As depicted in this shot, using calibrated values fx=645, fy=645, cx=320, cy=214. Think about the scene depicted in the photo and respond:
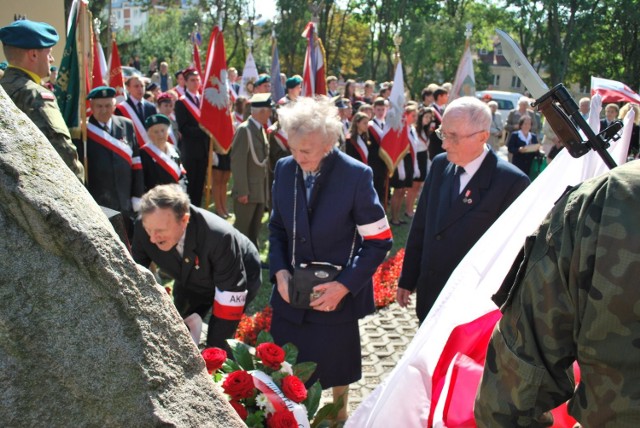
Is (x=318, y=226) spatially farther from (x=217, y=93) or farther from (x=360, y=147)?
(x=360, y=147)

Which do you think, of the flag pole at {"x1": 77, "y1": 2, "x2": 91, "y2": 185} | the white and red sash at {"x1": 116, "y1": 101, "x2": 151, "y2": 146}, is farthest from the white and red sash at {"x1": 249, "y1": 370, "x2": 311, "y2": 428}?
the white and red sash at {"x1": 116, "y1": 101, "x2": 151, "y2": 146}

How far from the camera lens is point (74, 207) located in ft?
4.87

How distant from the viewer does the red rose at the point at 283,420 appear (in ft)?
6.89

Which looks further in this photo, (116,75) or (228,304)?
(116,75)

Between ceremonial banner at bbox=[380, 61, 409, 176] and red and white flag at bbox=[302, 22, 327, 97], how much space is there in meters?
1.52

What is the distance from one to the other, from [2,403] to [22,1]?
7392 mm

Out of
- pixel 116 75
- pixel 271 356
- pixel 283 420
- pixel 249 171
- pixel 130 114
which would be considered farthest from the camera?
pixel 116 75

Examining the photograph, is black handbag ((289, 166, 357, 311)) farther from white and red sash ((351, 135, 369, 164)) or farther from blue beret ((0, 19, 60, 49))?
white and red sash ((351, 135, 369, 164))

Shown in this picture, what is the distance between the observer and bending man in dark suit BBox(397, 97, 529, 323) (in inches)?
128

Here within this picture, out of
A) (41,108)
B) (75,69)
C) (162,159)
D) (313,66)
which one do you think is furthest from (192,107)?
(41,108)

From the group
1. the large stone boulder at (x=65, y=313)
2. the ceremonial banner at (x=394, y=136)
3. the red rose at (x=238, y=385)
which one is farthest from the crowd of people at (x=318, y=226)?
the ceremonial banner at (x=394, y=136)

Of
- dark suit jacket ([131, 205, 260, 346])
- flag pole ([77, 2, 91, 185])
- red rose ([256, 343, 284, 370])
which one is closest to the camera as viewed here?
red rose ([256, 343, 284, 370])

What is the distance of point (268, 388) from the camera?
232cm

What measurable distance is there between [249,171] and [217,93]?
65.9 inches
